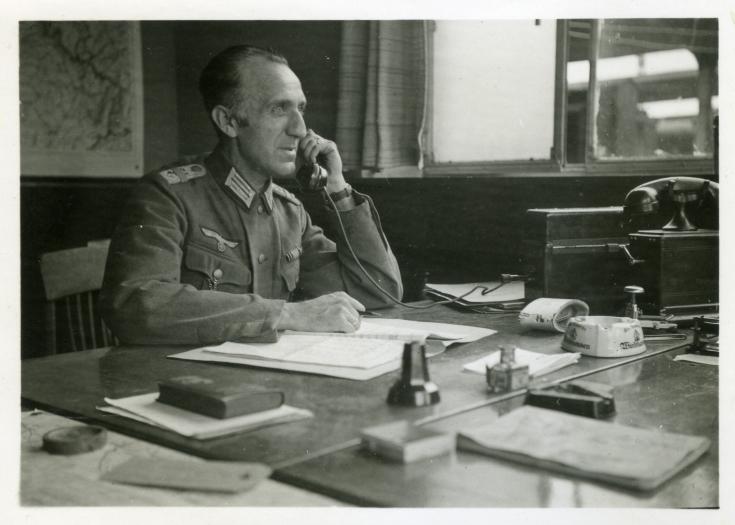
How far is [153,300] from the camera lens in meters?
1.34

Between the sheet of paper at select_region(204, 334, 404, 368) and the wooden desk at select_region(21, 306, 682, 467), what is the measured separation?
52mm

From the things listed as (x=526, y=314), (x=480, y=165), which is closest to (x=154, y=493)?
(x=526, y=314)

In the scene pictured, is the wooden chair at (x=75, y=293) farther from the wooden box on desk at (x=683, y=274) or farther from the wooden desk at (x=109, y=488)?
the wooden box on desk at (x=683, y=274)

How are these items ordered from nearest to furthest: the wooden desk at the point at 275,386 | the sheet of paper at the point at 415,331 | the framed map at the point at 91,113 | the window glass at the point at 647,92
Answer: the wooden desk at the point at 275,386, the sheet of paper at the point at 415,331, the window glass at the point at 647,92, the framed map at the point at 91,113

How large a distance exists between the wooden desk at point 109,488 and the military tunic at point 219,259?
48cm

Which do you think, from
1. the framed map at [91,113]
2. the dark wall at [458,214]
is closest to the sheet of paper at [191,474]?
the dark wall at [458,214]

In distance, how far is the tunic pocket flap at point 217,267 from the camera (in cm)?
157

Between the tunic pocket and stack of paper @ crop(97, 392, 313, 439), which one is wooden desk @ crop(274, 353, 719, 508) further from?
the tunic pocket

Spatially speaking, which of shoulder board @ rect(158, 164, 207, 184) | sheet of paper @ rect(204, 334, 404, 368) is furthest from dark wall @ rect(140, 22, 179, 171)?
sheet of paper @ rect(204, 334, 404, 368)

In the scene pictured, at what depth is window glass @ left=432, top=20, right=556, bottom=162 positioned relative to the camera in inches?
84.0

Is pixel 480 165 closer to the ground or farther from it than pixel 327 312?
farther from it

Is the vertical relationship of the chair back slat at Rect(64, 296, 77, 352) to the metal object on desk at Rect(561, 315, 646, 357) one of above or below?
below
